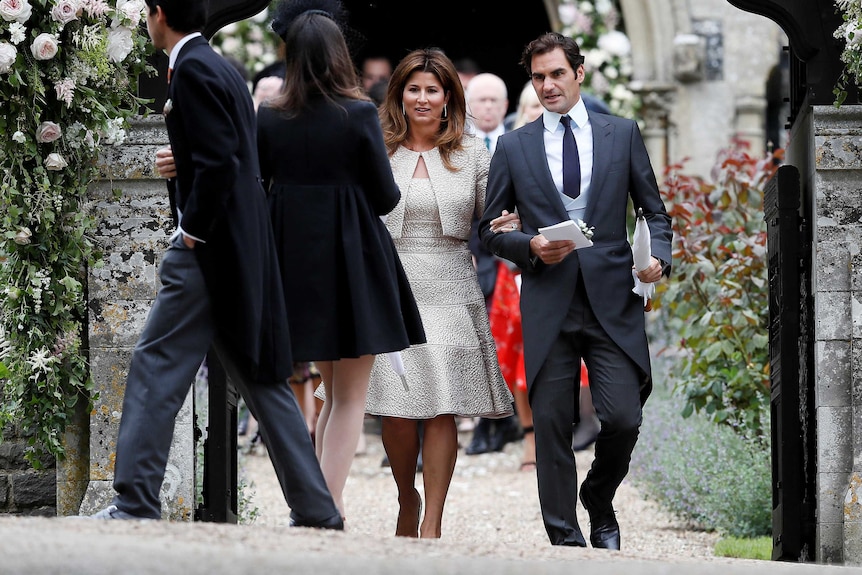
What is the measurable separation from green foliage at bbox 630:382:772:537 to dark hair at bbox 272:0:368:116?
10.9 ft

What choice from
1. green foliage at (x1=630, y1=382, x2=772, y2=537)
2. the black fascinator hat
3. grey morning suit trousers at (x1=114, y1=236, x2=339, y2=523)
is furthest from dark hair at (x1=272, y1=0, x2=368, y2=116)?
green foliage at (x1=630, y1=382, x2=772, y2=537)

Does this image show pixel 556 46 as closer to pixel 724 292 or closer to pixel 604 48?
pixel 724 292

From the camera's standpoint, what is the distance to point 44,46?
554cm

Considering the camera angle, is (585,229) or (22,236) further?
(22,236)

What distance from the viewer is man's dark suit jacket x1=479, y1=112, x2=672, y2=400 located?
5539 mm

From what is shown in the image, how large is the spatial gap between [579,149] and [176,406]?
6.33ft

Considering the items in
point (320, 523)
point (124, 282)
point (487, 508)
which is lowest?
point (487, 508)

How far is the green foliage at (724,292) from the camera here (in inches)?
305

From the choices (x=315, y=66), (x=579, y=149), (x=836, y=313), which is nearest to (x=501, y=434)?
(x=836, y=313)

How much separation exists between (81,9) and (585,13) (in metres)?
7.55

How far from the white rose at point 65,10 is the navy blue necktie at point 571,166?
186 centimetres

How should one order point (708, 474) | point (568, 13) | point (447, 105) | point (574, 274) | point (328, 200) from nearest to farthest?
point (328, 200) → point (574, 274) → point (447, 105) → point (708, 474) → point (568, 13)

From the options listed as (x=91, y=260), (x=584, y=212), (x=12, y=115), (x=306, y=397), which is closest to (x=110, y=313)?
(x=91, y=260)

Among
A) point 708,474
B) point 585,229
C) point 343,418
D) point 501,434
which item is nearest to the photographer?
point 343,418
